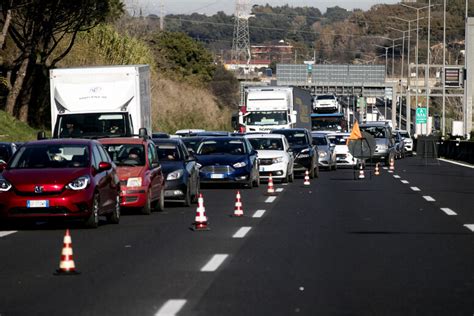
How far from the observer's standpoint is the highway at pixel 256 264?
11.1 meters

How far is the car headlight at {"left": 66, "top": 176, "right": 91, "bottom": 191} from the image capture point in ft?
63.4

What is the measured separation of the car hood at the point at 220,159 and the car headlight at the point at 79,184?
1298 cm

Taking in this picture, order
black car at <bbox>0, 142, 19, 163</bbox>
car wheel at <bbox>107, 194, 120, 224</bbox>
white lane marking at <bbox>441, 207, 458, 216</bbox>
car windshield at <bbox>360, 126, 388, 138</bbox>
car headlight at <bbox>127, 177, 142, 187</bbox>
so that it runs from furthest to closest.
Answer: car windshield at <bbox>360, 126, 388, 138</bbox>
black car at <bbox>0, 142, 19, 163</bbox>
white lane marking at <bbox>441, 207, 458, 216</bbox>
car headlight at <bbox>127, 177, 142, 187</bbox>
car wheel at <bbox>107, 194, 120, 224</bbox>

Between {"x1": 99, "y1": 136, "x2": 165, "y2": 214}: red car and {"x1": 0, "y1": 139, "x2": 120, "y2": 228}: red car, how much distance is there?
1.97 metres

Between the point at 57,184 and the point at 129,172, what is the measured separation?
12.8 ft

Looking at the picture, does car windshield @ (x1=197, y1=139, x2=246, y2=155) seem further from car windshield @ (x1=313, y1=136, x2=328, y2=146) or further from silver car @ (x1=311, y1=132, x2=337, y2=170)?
car windshield @ (x1=313, y1=136, x2=328, y2=146)

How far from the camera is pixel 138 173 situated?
22953 millimetres

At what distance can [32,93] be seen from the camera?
185 feet

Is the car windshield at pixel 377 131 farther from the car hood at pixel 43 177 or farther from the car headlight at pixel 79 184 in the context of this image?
the car headlight at pixel 79 184

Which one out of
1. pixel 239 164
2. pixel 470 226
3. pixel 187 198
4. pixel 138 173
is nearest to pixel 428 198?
pixel 187 198

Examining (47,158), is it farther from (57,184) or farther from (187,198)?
(187,198)

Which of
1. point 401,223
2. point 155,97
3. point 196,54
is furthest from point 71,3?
point 196,54

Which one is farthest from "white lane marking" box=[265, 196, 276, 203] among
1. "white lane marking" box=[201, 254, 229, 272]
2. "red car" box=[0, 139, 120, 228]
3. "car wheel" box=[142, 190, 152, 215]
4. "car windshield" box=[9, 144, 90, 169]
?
"white lane marking" box=[201, 254, 229, 272]

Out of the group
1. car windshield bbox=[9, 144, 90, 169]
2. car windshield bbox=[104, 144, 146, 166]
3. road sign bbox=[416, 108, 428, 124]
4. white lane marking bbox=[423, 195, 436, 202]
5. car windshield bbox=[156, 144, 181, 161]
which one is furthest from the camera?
road sign bbox=[416, 108, 428, 124]
